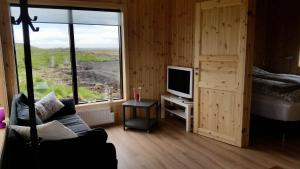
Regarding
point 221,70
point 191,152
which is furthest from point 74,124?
point 221,70

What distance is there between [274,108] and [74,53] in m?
3.43

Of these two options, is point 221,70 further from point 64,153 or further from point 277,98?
point 64,153

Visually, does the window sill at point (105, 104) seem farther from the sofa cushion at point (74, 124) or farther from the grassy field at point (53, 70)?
the sofa cushion at point (74, 124)

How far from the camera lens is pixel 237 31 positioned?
3271mm

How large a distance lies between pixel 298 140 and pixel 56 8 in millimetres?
4381

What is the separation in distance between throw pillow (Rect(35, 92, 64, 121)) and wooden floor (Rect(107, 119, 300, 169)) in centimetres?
97

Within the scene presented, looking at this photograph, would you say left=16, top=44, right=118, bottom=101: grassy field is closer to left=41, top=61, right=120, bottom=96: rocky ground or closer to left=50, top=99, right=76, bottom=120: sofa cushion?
left=41, top=61, right=120, bottom=96: rocky ground

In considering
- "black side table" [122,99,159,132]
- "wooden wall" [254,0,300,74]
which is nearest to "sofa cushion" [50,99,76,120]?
"black side table" [122,99,159,132]

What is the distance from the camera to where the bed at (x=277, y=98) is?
3.53 metres

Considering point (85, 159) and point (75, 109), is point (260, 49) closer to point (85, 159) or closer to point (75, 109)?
point (75, 109)

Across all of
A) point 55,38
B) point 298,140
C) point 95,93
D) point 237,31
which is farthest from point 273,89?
point 55,38

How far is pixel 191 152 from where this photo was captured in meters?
3.28

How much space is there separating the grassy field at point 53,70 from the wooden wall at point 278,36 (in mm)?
3808

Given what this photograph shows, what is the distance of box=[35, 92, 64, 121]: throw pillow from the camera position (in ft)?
10.4
